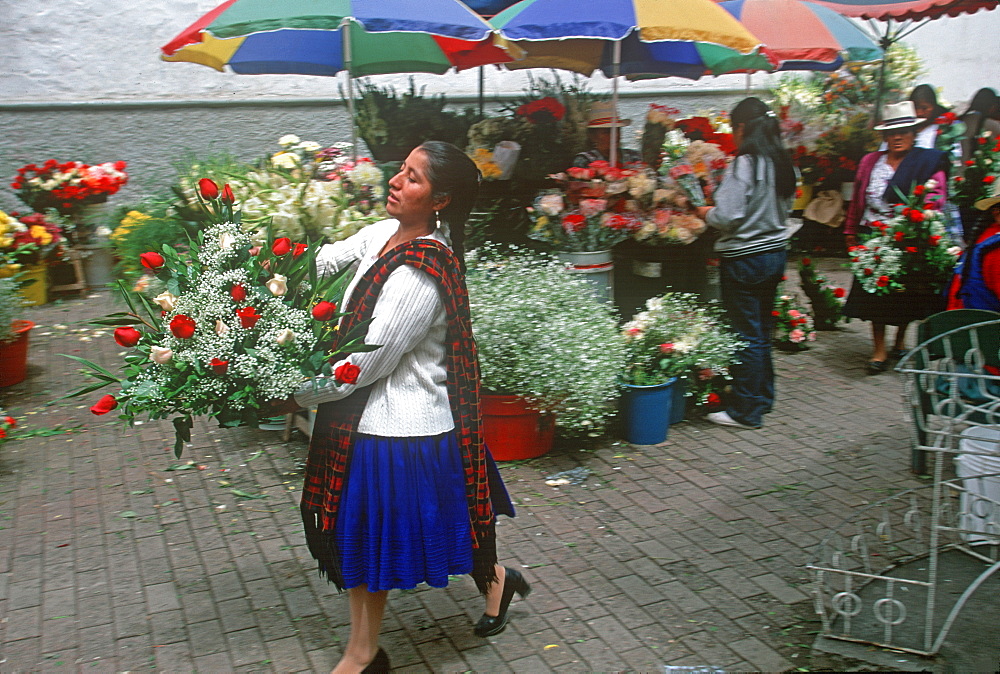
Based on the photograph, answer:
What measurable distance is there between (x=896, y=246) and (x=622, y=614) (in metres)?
3.93

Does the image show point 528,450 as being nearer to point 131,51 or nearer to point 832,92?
point 131,51

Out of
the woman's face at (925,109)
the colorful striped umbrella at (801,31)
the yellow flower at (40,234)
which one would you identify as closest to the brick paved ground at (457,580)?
the yellow flower at (40,234)

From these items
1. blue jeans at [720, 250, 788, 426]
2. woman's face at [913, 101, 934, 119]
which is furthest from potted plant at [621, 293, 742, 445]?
woman's face at [913, 101, 934, 119]

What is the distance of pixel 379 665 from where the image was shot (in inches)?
118

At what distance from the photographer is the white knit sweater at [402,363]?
2604mm

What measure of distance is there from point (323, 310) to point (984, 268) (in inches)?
124

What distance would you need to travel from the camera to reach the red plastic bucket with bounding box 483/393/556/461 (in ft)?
15.4

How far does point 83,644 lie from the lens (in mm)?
3229

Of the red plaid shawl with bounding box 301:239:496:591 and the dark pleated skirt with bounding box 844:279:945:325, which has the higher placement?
the red plaid shawl with bounding box 301:239:496:591

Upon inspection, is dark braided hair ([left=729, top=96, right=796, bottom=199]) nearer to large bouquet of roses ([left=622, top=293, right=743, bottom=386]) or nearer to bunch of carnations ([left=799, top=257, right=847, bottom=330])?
large bouquet of roses ([left=622, top=293, right=743, bottom=386])

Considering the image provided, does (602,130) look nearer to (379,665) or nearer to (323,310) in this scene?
(323,310)

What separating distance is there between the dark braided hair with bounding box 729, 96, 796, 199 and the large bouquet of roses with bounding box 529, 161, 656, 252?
686mm

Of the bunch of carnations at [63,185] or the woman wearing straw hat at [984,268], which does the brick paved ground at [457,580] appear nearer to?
the woman wearing straw hat at [984,268]

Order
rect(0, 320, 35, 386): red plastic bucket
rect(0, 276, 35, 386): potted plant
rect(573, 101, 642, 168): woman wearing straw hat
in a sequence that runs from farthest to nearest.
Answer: rect(573, 101, 642, 168): woman wearing straw hat → rect(0, 320, 35, 386): red plastic bucket → rect(0, 276, 35, 386): potted plant
